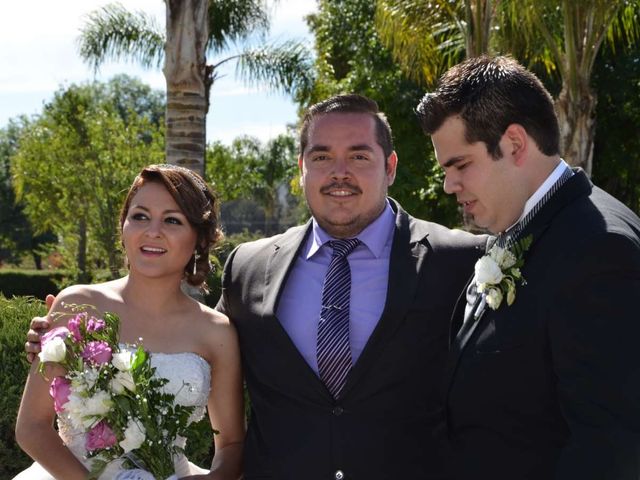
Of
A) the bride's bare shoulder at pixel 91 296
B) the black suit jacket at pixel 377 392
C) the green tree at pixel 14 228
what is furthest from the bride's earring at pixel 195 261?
the green tree at pixel 14 228

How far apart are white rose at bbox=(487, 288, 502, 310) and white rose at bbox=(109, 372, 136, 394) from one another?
1.40m

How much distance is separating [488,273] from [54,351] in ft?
5.39

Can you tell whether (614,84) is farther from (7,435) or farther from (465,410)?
(465,410)

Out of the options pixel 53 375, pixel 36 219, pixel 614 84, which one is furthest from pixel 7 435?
pixel 36 219

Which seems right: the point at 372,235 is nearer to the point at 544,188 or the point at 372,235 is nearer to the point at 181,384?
the point at 181,384

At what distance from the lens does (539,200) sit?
2973 millimetres

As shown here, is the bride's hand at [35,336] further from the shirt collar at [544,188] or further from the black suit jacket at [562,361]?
the shirt collar at [544,188]

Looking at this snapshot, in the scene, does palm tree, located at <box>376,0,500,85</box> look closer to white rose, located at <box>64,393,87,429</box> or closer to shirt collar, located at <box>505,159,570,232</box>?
shirt collar, located at <box>505,159,570,232</box>

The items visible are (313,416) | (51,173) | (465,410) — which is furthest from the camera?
(51,173)

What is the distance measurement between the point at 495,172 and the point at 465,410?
79 cm

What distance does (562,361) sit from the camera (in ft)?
8.56

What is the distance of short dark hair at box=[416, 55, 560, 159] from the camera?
291 cm

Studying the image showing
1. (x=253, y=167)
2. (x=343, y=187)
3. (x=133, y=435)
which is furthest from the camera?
(x=253, y=167)

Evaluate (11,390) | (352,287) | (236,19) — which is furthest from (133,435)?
(236,19)
